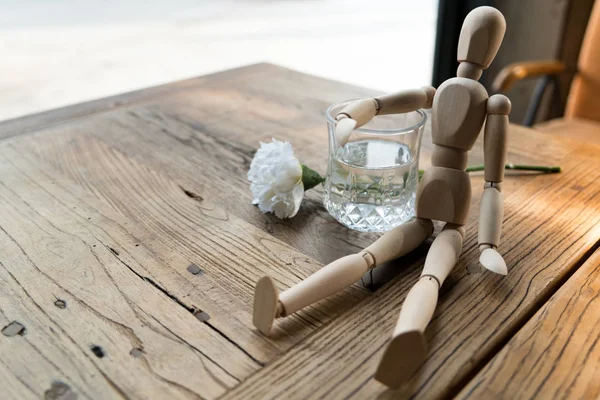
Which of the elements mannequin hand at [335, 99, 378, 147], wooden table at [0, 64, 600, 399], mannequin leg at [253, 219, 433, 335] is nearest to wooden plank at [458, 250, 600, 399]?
wooden table at [0, 64, 600, 399]

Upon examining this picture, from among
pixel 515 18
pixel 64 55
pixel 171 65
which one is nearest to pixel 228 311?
pixel 515 18

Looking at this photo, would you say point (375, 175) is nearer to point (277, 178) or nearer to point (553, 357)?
point (277, 178)

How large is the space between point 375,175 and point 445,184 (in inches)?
3.6

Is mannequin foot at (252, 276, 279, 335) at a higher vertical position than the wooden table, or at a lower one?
higher

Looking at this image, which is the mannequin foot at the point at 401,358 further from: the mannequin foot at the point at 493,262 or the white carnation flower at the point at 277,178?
the white carnation flower at the point at 277,178

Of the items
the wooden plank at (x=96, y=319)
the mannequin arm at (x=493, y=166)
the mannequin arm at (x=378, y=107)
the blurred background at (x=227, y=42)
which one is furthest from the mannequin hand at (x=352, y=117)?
the blurred background at (x=227, y=42)

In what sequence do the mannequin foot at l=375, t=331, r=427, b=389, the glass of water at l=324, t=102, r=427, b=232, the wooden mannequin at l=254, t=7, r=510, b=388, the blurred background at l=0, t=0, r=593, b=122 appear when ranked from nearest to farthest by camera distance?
the mannequin foot at l=375, t=331, r=427, b=389
the wooden mannequin at l=254, t=7, r=510, b=388
the glass of water at l=324, t=102, r=427, b=232
the blurred background at l=0, t=0, r=593, b=122

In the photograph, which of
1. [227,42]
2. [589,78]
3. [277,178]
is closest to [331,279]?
[277,178]

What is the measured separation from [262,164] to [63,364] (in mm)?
331

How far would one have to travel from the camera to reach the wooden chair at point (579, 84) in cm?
163

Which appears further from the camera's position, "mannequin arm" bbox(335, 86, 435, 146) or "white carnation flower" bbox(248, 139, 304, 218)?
"white carnation flower" bbox(248, 139, 304, 218)

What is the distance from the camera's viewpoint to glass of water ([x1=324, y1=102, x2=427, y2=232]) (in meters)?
0.67

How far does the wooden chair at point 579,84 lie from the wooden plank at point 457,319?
0.97 m

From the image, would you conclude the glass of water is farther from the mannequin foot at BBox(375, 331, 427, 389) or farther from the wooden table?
the mannequin foot at BBox(375, 331, 427, 389)
